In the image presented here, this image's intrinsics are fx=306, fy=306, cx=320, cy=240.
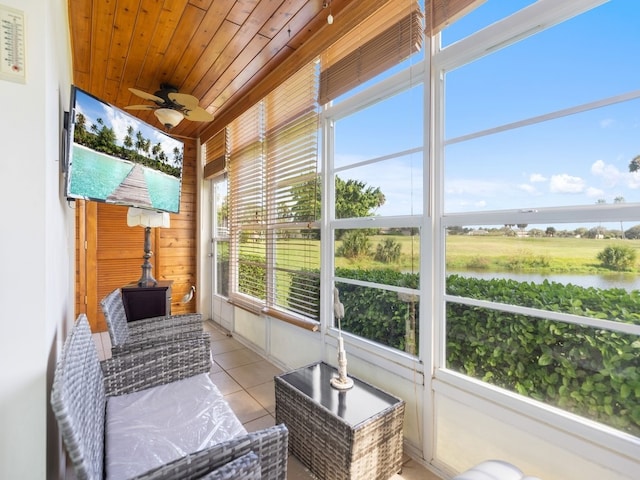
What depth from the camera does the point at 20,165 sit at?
0.88 m

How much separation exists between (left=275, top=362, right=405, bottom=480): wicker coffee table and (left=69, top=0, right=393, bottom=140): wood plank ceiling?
7.43ft

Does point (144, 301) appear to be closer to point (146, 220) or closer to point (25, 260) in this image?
point (146, 220)

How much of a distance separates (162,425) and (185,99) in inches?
94.2

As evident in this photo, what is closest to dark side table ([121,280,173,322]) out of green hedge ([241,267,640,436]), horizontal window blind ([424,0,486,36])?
green hedge ([241,267,640,436])

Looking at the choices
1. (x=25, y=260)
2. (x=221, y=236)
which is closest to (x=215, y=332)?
(x=221, y=236)

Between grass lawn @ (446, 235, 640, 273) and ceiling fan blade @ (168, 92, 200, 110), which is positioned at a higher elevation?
ceiling fan blade @ (168, 92, 200, 110)

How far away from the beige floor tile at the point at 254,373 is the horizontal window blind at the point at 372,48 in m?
2.36

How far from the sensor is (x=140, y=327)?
93.8 inches

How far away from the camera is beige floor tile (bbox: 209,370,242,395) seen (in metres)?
2.52

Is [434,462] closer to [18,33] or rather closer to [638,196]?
[638,196]

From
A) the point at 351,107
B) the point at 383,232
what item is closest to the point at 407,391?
the point at 383,232

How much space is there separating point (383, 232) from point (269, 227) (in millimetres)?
1367

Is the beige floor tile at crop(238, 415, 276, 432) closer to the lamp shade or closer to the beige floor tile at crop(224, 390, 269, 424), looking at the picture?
the beige floor tile at crop(224, 390, 269, 424)

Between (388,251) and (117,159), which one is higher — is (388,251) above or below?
below
